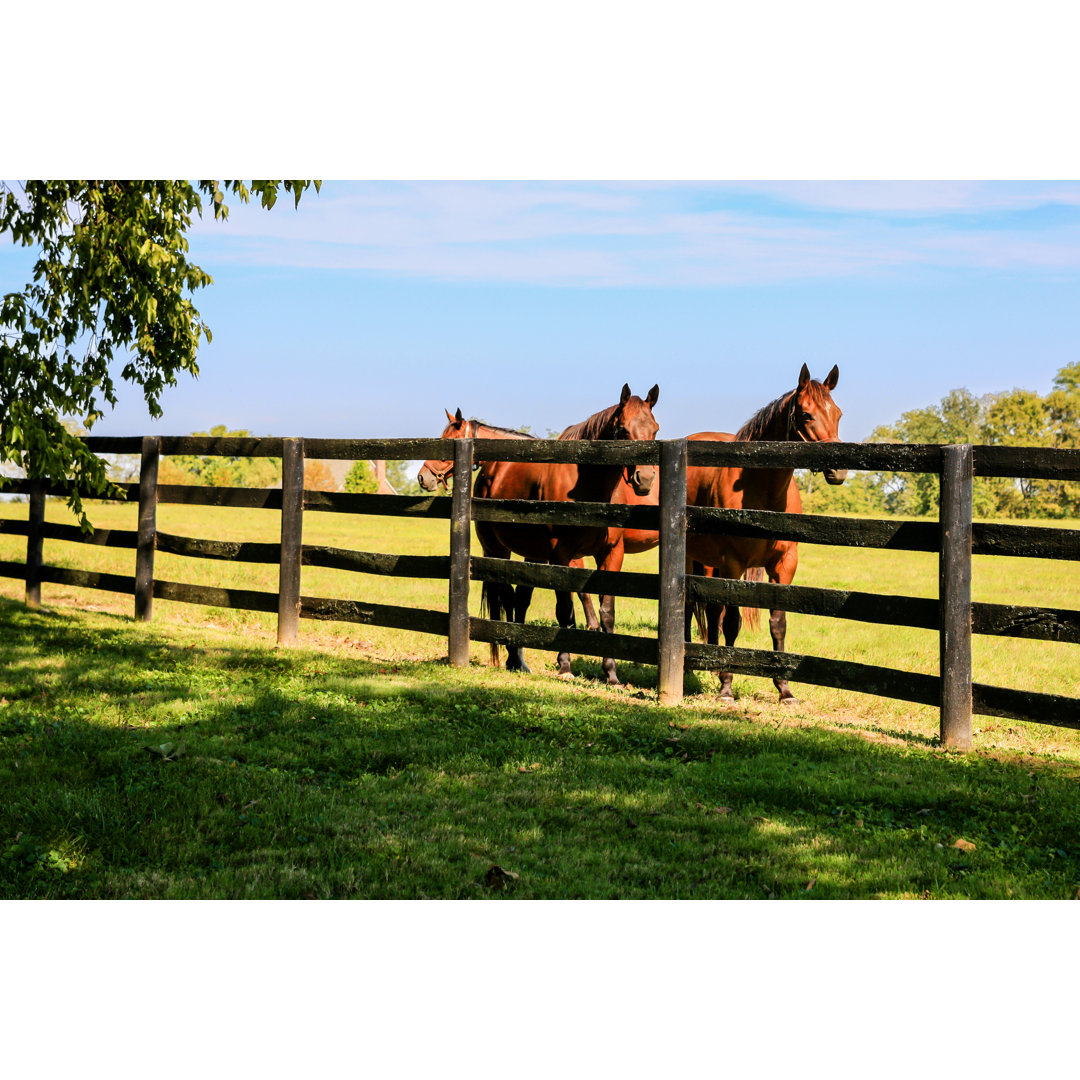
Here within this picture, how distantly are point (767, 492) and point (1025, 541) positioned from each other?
6.99 feet

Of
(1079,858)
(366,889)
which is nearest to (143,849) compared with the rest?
(366,889)

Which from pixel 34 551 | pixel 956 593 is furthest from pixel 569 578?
pixel 34 551

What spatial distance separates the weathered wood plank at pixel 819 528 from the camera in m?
6.38

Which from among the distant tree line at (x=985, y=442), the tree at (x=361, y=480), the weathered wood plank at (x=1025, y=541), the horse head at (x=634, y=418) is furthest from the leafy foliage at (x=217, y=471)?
the weathered wood plank at (x=1025, y=541)

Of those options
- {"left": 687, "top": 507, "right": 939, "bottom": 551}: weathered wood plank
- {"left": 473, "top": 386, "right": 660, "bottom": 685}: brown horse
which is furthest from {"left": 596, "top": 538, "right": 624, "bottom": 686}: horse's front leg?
{"left": 687, "top": 507, "right": 939, "bottom": 551}: weathered wood plank

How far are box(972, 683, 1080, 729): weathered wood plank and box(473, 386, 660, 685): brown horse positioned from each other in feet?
9.23

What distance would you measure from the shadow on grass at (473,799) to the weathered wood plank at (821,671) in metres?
0.36

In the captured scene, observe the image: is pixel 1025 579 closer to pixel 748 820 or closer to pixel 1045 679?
pixel 1045 679

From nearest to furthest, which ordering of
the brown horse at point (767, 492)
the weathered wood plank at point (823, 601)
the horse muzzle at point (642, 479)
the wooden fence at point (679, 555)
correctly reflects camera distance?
the wooden fence at point (679, 555)
the weathered wood plank at point (823, 601)
the brown horse at point (767, 492)
the horse muzzle at point (642, 479)

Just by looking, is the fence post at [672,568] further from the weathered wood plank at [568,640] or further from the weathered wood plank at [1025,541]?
the weathered wood plank at [1025,541]

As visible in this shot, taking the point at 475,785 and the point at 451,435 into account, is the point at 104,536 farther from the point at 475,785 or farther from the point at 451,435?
the point at 475,785

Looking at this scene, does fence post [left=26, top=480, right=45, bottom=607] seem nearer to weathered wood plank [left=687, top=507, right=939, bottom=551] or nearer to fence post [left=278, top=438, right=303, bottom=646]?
fence post [left=278, top=438, right=303, bottom=646]

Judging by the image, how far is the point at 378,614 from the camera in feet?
29.0

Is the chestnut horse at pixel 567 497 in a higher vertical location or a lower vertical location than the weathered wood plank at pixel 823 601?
higher
